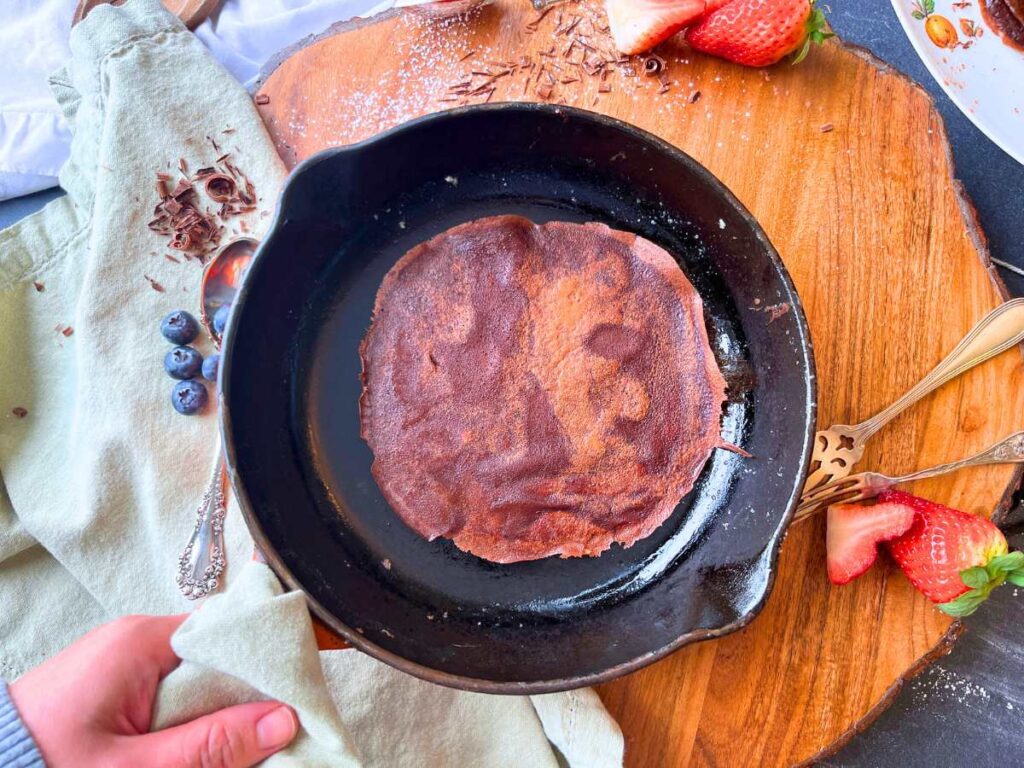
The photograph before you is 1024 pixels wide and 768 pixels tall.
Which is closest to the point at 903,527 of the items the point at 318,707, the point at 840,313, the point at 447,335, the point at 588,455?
the point at 840,313

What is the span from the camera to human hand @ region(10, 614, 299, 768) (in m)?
1.31

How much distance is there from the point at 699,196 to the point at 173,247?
1.09 metres

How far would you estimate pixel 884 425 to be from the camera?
152 cm

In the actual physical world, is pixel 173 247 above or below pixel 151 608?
above

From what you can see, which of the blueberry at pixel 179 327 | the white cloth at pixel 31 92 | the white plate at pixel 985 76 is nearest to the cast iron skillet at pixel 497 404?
the blueberry at pixel 179 327

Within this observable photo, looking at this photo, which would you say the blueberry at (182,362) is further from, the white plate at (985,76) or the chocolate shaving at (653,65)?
the white plate at (985,76)

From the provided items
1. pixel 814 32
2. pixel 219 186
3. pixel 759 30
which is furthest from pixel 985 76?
pixel 219 186

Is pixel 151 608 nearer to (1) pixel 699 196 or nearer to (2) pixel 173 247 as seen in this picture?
(2) pixel 173 247

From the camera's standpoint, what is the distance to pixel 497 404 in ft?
4.97

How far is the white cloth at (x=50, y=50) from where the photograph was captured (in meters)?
1.87

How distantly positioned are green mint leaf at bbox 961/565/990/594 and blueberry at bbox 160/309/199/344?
1.57 m

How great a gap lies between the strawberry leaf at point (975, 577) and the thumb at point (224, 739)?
1229 millimetres

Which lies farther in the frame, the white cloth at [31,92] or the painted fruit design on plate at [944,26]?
the white cloth at [31,92]

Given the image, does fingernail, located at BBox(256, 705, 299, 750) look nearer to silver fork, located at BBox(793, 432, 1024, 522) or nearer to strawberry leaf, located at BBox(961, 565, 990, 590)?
silver fork, located at BBox(793, 432, 1024, 522)
